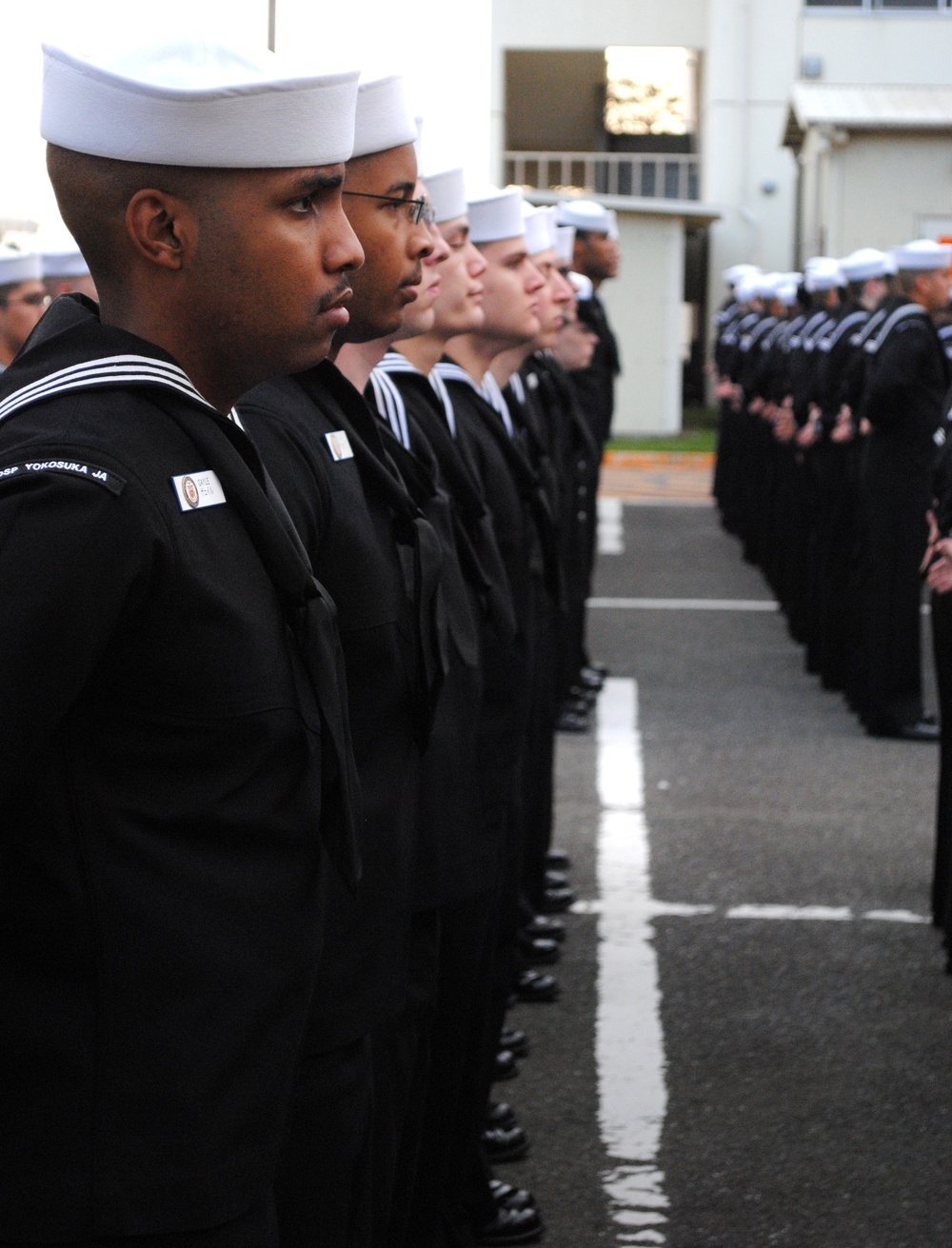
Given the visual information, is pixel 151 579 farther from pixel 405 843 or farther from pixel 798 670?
pixel 798 670

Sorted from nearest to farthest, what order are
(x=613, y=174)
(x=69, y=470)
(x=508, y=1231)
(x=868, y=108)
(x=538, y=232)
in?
(x=69, y=470), (x=508, y=1231), (x=538, y=232), (x=868, y=108), (x=613, y=174)

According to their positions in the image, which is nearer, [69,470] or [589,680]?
[69,470]

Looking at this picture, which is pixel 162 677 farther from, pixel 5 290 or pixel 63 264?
pixel 63 264

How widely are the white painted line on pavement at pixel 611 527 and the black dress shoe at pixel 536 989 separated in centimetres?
1043

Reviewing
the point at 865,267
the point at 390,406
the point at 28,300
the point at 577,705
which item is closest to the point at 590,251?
the point at 865,267

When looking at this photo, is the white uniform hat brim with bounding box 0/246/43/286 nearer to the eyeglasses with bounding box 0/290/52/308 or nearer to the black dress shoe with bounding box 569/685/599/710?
the eyeglasses with bounding box 0/290/52/308

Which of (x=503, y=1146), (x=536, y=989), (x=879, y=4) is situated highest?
(x=879, y=4)

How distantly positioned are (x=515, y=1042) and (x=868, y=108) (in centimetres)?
1964

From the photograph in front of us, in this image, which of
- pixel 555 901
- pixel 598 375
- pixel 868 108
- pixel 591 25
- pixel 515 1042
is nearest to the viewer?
pixel 515 1042

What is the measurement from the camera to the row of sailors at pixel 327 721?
65.9 inches

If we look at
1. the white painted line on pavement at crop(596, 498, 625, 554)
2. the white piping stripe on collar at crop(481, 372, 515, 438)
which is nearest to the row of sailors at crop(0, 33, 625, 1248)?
the white piping stripe on collar at crop(481, 372, 515, 438)

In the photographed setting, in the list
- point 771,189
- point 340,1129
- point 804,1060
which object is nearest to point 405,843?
point 340,1129

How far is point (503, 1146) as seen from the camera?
420cm

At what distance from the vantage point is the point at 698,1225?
Result: 12.7 ft
